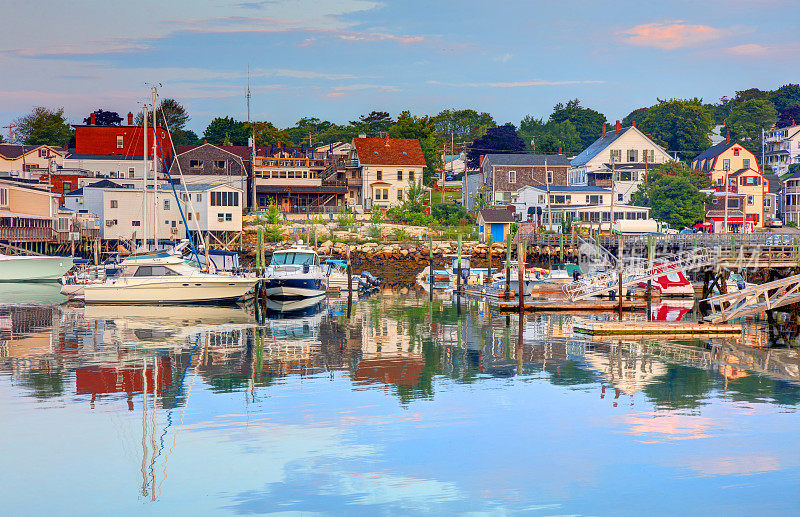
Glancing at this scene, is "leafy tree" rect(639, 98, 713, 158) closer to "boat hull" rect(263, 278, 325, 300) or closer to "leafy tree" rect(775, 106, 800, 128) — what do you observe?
"leafy tree" rect(775, 106, 800, 128)

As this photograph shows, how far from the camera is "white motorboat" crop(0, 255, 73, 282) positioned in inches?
2416

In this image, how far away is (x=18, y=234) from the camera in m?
72.5

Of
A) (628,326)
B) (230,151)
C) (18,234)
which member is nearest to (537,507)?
(628,326)

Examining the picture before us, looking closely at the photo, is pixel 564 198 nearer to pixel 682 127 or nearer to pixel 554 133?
pixel 682 127

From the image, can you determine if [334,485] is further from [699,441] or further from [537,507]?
[699,441]

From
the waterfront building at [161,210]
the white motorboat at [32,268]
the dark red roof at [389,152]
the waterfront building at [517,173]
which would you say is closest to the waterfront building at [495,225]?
the waterfront building at [517,173]

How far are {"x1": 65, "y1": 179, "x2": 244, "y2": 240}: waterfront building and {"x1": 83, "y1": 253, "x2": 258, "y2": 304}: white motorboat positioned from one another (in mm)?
33343

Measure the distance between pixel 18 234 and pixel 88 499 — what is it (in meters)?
63.8

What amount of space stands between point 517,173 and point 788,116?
97.8m

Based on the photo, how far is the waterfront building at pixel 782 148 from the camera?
149125mm

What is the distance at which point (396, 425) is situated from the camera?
20156 millimetres

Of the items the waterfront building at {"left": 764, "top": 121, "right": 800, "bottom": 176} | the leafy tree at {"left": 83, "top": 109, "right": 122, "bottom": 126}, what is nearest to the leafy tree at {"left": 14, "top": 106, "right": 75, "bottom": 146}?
the leafy tree at {"left": 83, "top": 109, "right": 122, "bottom": 126}

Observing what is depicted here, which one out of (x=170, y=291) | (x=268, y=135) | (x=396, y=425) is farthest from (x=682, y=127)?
(x=396, y=425)

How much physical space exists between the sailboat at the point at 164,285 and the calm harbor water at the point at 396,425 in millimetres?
11155
